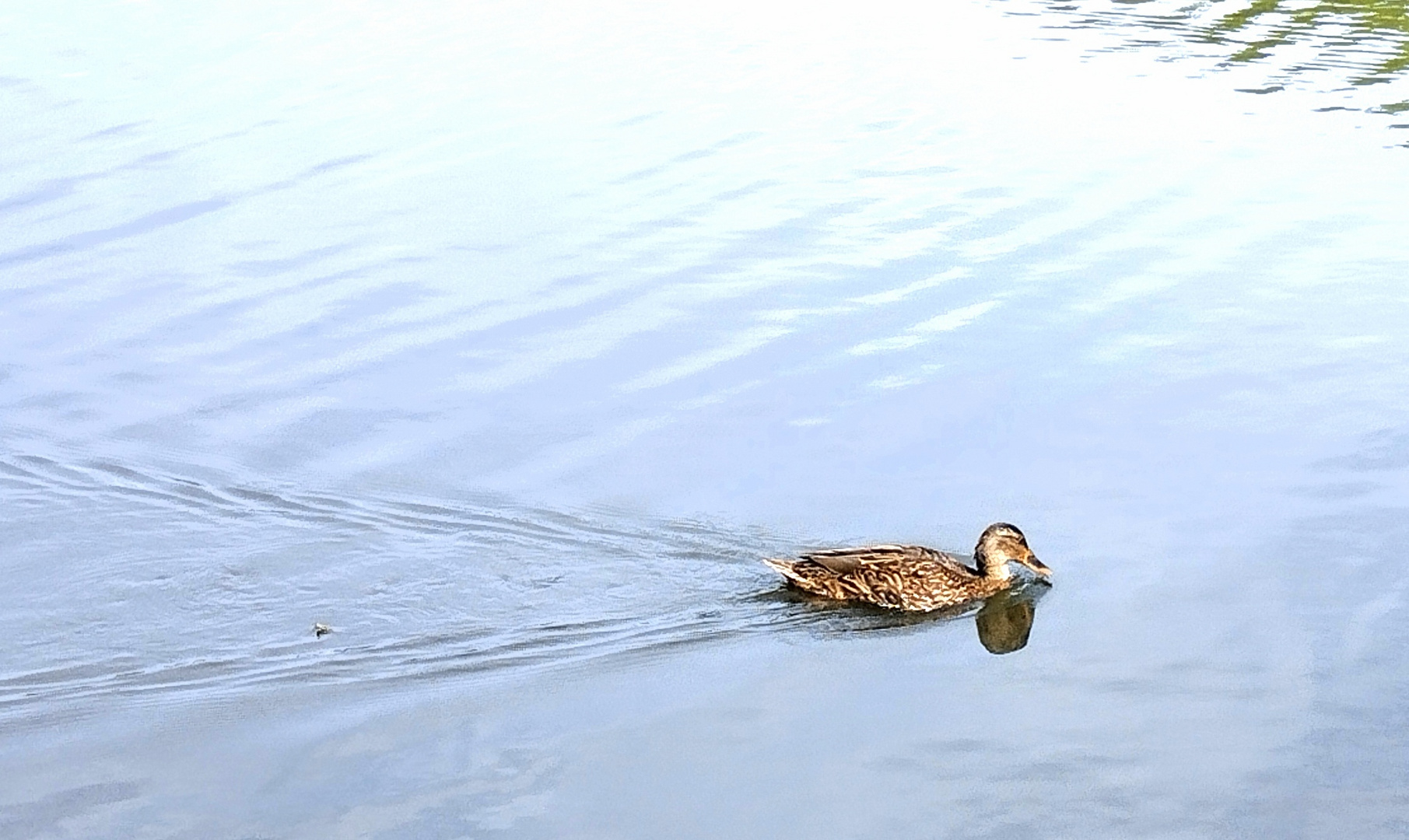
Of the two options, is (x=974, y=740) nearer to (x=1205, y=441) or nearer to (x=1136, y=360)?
(x=1205, y=441)

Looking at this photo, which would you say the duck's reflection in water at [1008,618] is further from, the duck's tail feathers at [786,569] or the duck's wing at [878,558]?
the duck's tail feathers at [786,569]

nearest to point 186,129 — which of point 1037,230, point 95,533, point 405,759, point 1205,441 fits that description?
point 1037,230

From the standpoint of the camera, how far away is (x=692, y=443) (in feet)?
37.8

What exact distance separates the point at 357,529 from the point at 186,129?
8.85 metres

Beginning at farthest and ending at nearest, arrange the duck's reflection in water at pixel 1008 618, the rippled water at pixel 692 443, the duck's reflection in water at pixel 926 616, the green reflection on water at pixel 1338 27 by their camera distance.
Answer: the green reflection on water at pixel 1338 27 < the duck's reflection in water at pixel 926 616 < the duck's reflection in water at pixel 1008 618 < the rippled water at pixel 692 443

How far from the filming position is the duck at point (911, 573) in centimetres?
968

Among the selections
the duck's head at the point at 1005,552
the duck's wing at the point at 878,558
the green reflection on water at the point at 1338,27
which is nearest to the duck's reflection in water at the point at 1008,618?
the duck's head at the point at 1005,552

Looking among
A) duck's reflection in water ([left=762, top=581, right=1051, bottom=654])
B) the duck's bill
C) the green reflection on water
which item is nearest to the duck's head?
the duck's bill

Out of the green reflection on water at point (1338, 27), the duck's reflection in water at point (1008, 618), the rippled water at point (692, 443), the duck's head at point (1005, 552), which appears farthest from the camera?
the green reflection on water at point (1338, 27)

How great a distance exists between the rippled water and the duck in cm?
13

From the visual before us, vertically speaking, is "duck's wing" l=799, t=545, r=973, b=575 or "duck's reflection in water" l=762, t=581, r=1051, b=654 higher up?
"duck's wing" l=799, t=545, r=973, b=575

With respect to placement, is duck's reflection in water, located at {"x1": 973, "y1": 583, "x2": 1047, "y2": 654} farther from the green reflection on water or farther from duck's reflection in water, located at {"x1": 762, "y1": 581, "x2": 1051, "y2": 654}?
the green reflection on water

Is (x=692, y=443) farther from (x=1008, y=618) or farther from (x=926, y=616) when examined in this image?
(x=1008, y=618)

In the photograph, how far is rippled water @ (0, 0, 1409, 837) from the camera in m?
8.12
